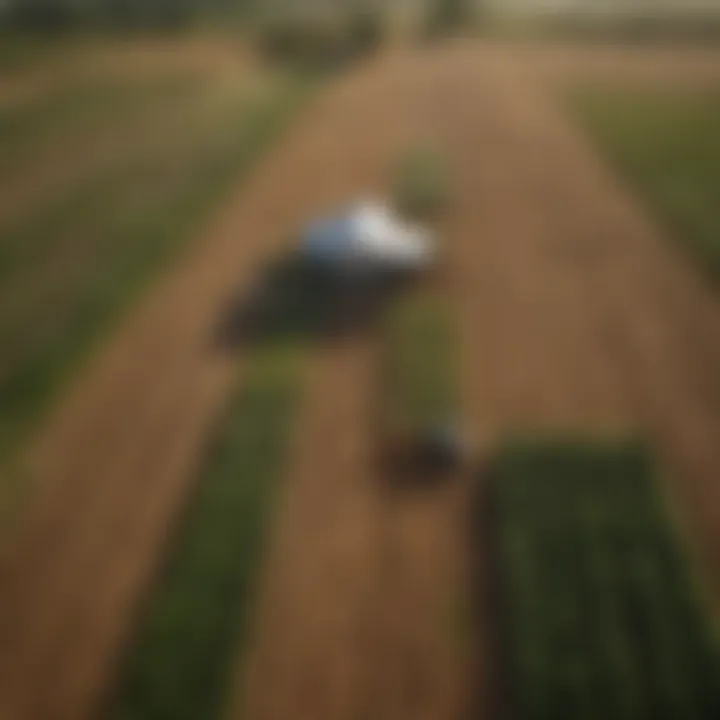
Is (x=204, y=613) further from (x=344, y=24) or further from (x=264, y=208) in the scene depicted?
(x=344, y=24)

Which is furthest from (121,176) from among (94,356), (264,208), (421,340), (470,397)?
(470,397)

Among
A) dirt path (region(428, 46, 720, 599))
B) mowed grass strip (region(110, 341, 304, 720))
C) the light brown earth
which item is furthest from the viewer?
dirt path (region(428, 46, 720, 599))

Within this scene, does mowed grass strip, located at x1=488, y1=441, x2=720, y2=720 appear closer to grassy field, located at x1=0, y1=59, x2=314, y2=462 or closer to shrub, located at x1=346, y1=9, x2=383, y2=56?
grassy field, located at x1=0, y1=59, x2=314, y2=462

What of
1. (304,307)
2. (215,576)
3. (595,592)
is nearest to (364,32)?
(304,307)

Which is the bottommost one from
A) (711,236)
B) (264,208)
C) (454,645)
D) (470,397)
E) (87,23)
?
(454,645)

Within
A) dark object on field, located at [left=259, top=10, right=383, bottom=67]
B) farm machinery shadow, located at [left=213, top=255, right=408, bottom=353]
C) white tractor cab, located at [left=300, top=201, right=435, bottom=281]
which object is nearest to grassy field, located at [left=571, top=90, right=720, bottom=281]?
white tractor cab, located at [left=300, top=201, right=435, bottom=281]

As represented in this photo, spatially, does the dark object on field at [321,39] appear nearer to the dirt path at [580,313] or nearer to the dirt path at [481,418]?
the dirt path at [580,313]
